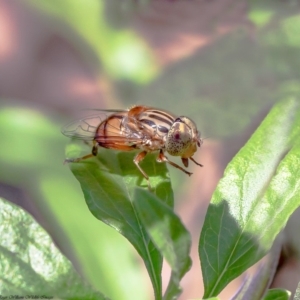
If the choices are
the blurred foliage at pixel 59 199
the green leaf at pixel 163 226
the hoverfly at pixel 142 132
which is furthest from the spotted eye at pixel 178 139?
the green leaf at pixel 163 226

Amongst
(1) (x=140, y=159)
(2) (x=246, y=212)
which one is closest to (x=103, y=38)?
(1) (x=140, y=159)

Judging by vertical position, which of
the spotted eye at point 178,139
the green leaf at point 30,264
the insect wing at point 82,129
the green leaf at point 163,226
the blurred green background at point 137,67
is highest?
the blurred green background at point 137,67

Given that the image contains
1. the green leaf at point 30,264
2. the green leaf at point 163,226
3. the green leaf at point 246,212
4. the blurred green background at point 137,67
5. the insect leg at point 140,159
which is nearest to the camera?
the green leaf at point 163,226

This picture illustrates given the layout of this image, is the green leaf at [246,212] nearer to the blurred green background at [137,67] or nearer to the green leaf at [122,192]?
the green leaf at [122,192]

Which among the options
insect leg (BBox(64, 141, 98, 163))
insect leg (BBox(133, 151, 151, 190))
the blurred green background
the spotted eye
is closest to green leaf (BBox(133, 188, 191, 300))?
insect leg (BBox(133, 151, 151, 190))

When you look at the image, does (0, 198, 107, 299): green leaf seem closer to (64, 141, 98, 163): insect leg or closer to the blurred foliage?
(64, 141, 98, 163): insect leg

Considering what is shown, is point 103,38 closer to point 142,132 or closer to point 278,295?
point 142,132
